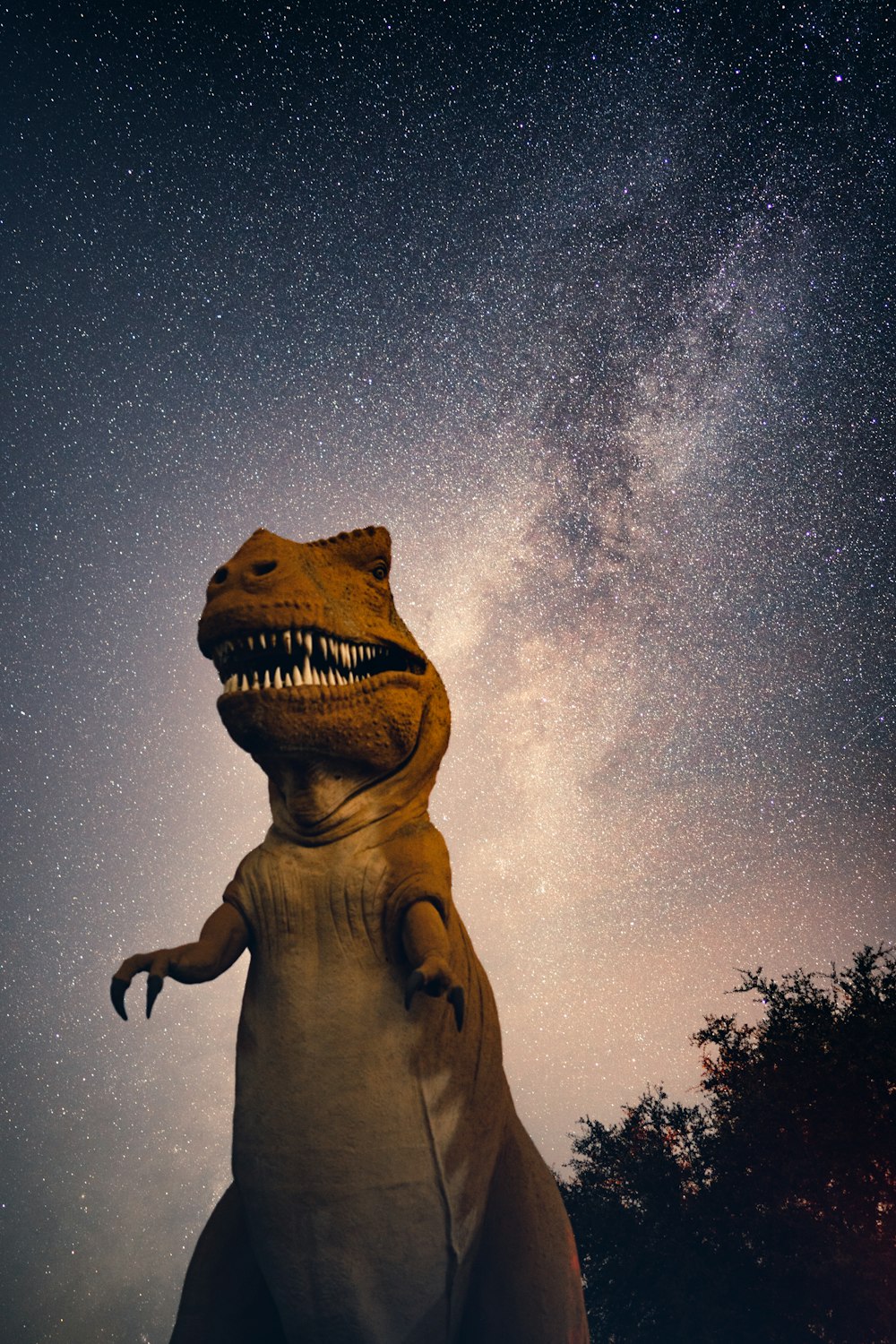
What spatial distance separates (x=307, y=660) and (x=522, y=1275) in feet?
9.49

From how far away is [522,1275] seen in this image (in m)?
3.63

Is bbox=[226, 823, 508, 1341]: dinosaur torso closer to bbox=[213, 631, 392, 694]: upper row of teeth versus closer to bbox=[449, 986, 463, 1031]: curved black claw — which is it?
bbox=[449, 986, 463, 1031]: curved black claw

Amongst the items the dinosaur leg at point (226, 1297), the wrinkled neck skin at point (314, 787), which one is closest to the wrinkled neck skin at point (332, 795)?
the wrinkled neck skin at point (314, 787)

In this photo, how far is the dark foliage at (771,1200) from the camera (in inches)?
348

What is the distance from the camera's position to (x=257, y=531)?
4066mm

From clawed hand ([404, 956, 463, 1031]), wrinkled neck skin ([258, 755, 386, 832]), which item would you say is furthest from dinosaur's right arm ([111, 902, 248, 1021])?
clawed hand ([404, 956, 463, 1031])

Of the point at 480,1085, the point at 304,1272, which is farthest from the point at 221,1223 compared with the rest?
the point at 480,1085

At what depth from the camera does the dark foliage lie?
8.84 m

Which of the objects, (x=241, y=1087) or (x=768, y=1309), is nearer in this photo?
(x=241, y=1087)

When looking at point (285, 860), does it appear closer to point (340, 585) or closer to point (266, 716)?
point (266, 716)

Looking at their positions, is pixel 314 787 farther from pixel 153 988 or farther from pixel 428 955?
pixel 153 988

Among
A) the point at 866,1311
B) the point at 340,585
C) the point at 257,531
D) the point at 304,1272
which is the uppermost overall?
the point at 257,531

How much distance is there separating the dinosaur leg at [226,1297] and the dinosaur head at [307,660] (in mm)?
2259

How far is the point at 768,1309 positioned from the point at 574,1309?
23.7 ft
